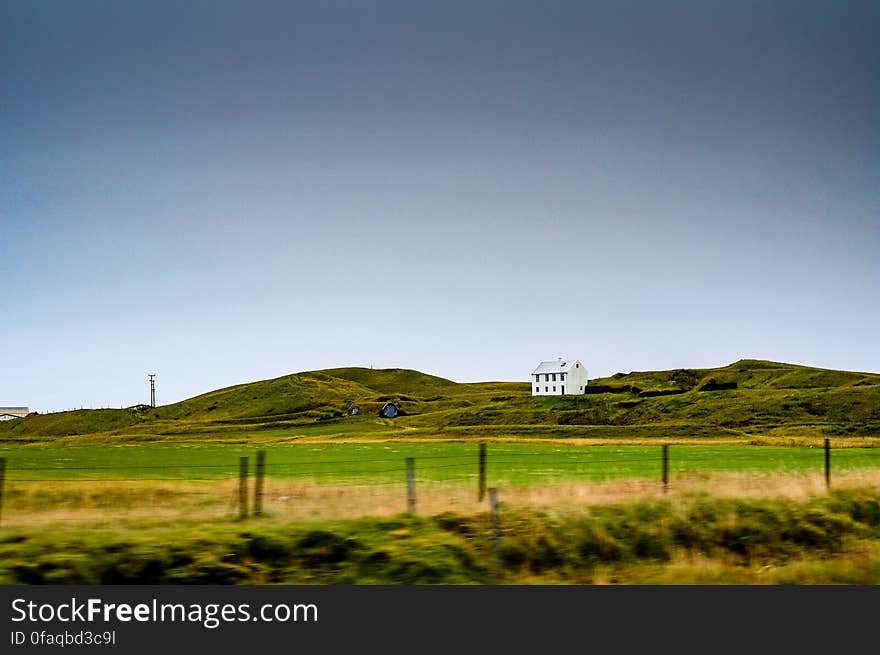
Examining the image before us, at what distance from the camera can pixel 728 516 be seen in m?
A: 18.7

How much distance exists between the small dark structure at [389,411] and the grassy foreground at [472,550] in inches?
4979

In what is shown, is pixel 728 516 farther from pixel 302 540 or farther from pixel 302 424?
pixel 302 424

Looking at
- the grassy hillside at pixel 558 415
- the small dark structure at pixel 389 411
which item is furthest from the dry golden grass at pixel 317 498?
the small dark structure at pixel 389 411

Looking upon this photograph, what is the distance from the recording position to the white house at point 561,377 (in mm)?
154125

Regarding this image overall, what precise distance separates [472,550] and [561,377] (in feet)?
465

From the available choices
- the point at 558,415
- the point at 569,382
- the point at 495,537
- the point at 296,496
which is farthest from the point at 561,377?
the point at 495,537

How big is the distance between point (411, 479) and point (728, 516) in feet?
26.0

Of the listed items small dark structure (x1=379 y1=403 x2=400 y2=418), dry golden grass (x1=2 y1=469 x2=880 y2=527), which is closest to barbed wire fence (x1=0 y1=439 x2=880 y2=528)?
dry golden grass (x1=2 y1=469 x2=880 y2=527)

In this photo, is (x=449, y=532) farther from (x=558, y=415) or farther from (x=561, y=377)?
(x=561, y=377)

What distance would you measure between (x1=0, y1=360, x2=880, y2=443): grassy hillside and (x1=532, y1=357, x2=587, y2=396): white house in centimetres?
427

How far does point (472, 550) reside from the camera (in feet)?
50.9
